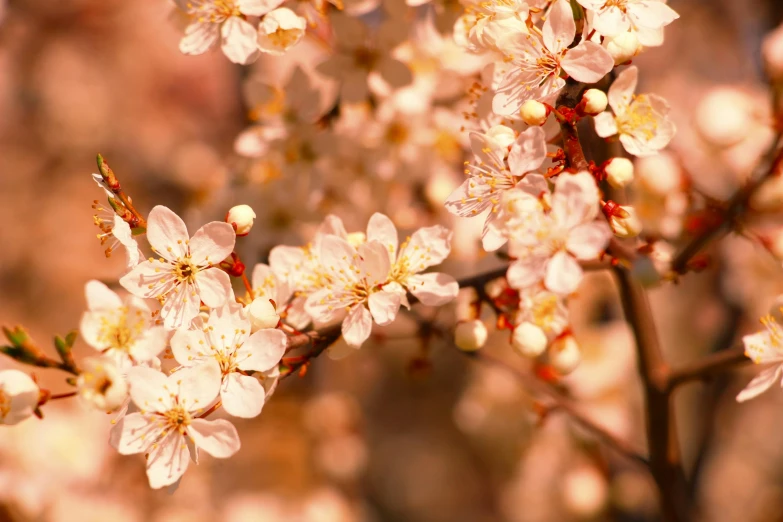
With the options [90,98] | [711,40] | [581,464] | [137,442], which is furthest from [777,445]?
[90,98]

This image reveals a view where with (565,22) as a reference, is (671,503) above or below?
below

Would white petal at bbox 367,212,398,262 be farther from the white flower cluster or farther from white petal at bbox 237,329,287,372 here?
the white flower cluster

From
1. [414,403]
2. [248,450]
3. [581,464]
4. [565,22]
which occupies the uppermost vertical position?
[565,22]

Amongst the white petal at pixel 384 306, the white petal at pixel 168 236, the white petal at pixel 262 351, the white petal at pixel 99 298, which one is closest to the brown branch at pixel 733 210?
the white petal at pixel 384 306

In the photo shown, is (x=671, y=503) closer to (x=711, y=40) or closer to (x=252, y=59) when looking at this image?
(x=252, y=59)

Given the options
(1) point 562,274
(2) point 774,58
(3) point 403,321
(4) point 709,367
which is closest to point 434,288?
(1) point 562,274
